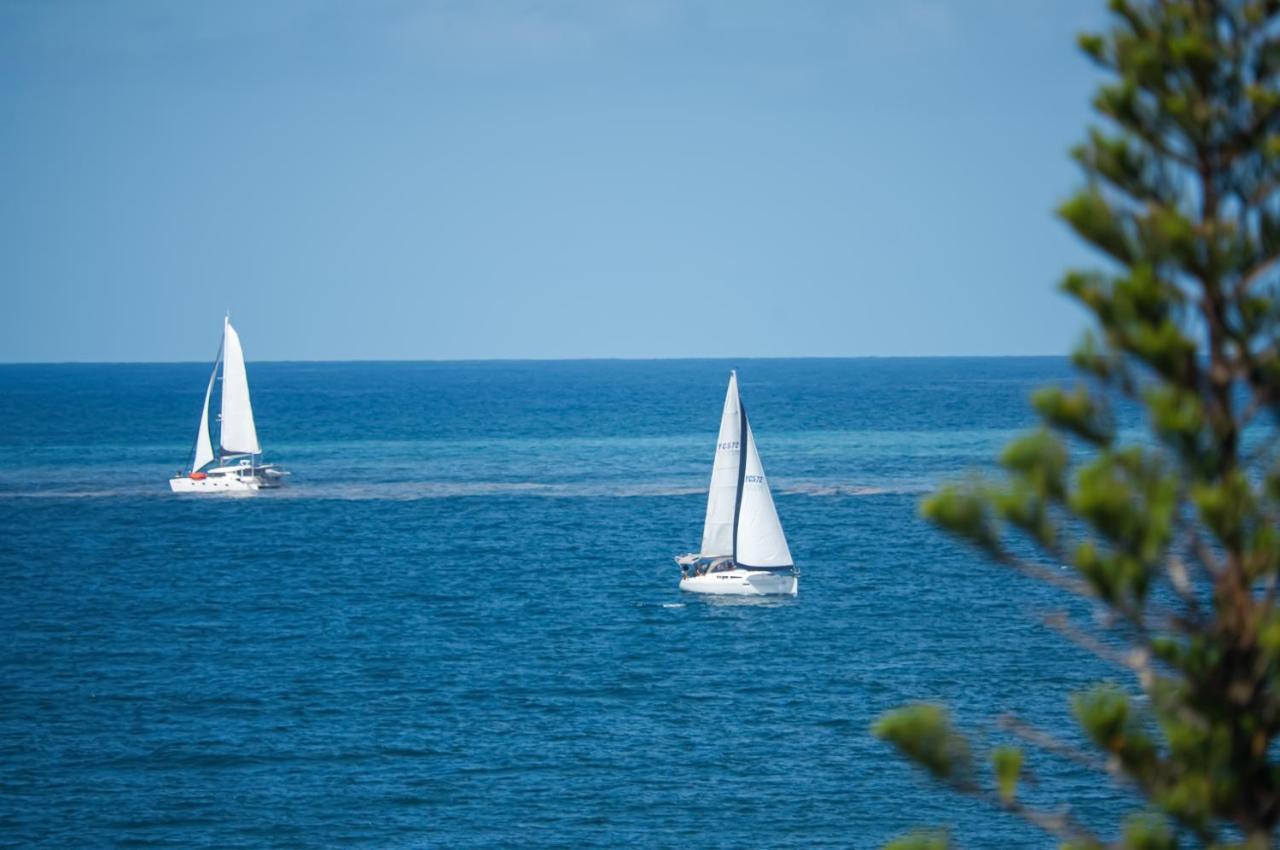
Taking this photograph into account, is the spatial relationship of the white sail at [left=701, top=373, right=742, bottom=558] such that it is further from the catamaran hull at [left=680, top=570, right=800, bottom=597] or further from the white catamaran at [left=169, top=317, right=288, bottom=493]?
the white catamaran at [left=169, top=317, right=288, bottom=493]

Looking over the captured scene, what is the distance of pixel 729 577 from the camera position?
65562mm

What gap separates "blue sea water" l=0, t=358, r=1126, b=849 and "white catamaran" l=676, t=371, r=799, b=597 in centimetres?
148

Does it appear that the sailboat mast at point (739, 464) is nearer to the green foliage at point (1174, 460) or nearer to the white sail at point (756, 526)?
the white sail at point (756, 526)

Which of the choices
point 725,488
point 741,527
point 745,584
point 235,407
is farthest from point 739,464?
point 235,407

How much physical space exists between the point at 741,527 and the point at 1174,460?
51.1 meters

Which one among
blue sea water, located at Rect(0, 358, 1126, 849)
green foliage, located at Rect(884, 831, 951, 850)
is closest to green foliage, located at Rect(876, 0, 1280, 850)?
green foliage, located at Rect(884, 831, 951, 850)

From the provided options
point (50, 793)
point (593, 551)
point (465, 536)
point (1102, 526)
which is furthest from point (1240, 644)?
point (465, 536)

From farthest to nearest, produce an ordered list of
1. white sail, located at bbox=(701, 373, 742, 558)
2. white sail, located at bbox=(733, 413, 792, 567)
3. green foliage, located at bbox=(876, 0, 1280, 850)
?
white sail, located at bbox=(701, 373, 742, 558)
white sail, located at bbox=(733, 413, 792, 567)
green foliage, located at bbox=(876, 0, 1280, 850)

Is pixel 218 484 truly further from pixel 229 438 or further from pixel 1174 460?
pixel 1174 460

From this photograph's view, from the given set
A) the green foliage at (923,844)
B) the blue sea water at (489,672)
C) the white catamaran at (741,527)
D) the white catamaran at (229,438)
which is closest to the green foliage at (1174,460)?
the green foliage at (923,844)

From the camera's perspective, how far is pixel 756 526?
64.2 meters

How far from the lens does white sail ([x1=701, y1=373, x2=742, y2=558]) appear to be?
64.7 m

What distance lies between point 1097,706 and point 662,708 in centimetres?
3432

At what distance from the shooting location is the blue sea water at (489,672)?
37.9m
